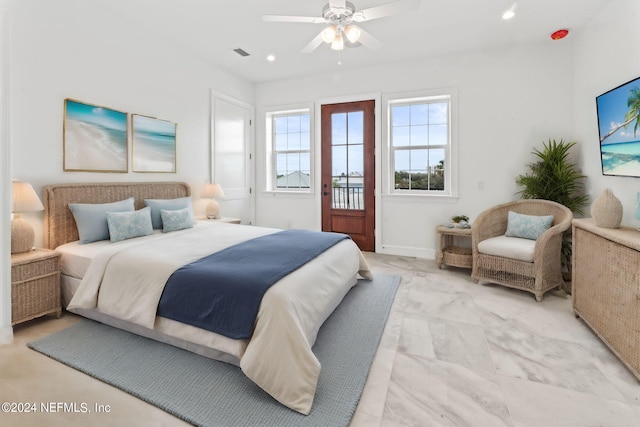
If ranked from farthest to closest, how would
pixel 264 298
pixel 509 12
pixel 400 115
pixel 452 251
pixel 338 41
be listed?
pixel 400 115 < pixel 452 251 < pixel 509 12 < pixel 338 41 < pixel 264 298

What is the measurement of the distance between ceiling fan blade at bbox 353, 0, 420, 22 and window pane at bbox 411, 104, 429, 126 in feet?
7.87

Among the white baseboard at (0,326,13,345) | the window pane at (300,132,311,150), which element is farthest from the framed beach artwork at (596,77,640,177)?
the white baseboard at (0,326,13,345)

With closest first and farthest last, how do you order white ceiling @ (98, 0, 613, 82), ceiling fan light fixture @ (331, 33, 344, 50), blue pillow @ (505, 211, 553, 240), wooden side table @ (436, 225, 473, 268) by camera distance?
ceiling fan light fixture @ (331, 33, 344, 50)
white ceiling @ (98, 0, 613, 82)
blue pillow @ (505, 211, 553, 240)
wooden side table @ (436, 225, 473, 268)

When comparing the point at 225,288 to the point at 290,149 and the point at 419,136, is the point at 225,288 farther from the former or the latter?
the point at 290,149

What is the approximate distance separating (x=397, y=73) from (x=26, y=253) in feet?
15.7

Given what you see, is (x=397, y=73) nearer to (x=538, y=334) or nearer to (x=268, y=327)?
(x=538, y=334)

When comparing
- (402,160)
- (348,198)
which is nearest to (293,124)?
(348,198)

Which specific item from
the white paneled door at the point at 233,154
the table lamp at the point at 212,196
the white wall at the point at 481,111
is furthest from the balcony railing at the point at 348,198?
the table lamp at the point at 212,196

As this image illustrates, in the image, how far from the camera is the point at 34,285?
8.02 ft

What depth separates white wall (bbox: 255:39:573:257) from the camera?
12.9 feet

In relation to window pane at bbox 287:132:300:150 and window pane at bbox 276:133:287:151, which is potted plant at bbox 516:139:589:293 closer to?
window pane at bbox 287:132:300:150

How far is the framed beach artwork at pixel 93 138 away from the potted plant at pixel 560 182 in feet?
15.8

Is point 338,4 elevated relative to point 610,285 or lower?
elevated

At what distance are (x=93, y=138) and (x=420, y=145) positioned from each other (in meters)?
4.13
